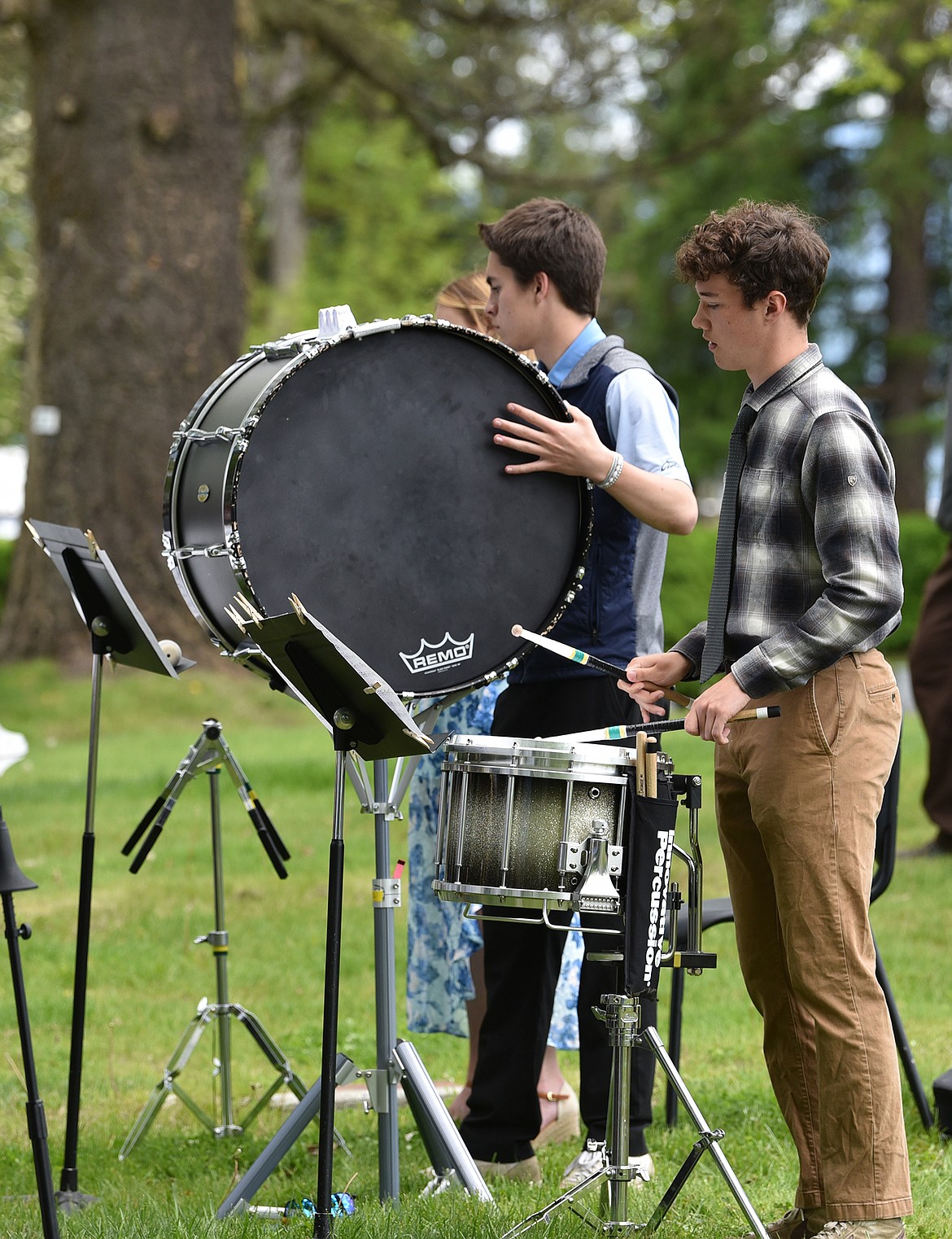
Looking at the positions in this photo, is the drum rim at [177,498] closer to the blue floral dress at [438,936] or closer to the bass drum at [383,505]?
the bass drum at [383,505]

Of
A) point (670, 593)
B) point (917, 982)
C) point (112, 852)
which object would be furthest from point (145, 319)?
point (917, 982)

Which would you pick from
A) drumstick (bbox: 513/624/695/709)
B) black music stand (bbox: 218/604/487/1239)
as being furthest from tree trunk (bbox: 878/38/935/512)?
black music stand (bbox: 218/604/487/1239)

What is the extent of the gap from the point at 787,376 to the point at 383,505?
90cm

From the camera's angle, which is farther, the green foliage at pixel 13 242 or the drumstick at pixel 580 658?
the green foliage at pixel 13 242

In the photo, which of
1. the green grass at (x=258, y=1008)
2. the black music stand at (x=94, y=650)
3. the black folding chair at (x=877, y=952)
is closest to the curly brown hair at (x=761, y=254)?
the black folding chair at (x=877, y=952)

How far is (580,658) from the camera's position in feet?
10.4

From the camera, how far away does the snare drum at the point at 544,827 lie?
3.13 metres

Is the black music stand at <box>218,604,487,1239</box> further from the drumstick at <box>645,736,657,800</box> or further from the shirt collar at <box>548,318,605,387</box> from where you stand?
the shirt collar at <box>548,318,605,387</box>

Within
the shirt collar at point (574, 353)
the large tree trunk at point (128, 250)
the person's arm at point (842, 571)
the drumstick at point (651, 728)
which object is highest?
the large tree trunk at point (128, 250)

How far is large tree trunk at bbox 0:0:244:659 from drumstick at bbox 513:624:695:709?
8899mm

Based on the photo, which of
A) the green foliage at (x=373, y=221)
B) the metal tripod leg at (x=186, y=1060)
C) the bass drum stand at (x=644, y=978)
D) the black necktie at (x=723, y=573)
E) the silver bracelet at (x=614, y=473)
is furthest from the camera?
the green foliage at (x=373, y=221)

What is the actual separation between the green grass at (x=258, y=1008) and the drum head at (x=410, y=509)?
1.30m

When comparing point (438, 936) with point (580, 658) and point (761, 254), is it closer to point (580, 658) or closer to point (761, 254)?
point (580, 658)

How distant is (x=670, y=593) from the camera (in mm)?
16844
